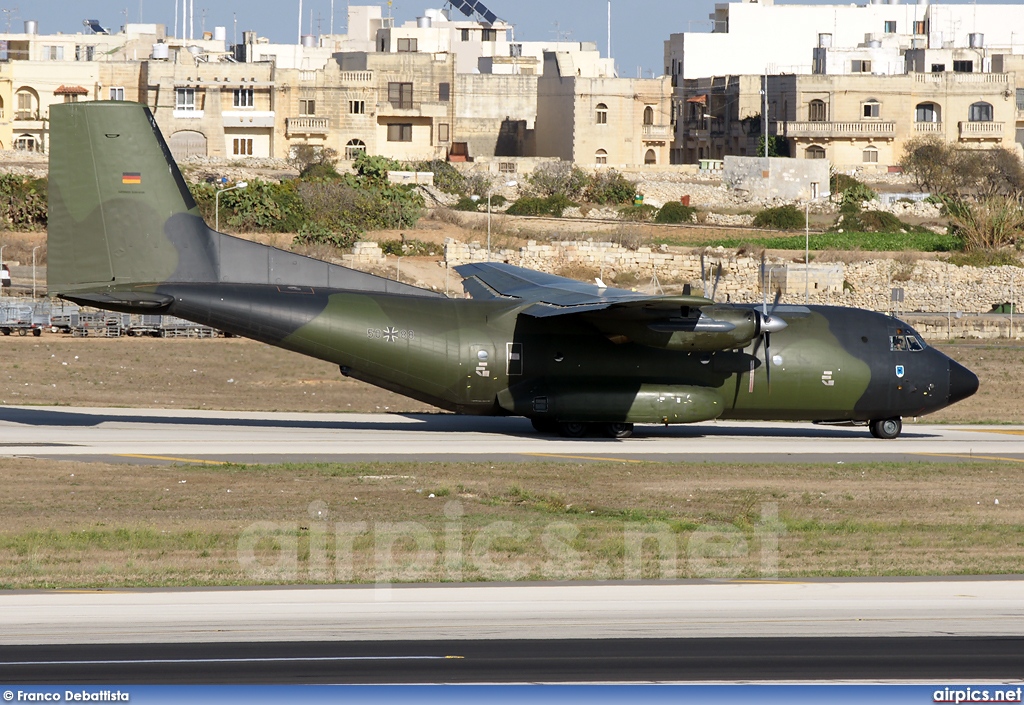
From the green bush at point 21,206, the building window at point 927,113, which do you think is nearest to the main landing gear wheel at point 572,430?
the green bush at point 21,206

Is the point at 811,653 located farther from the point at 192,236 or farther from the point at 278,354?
the point at 278,354

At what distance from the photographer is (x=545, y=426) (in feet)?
108

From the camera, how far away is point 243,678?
44.0 feet

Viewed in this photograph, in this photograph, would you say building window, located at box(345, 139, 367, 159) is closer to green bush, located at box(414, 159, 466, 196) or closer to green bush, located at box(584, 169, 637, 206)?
green bush, located at box(414, 159, 466, 196)

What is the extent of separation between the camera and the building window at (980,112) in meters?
130

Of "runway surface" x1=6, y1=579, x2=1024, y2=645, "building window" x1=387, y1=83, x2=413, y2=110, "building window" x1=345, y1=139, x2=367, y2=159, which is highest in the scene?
"building window" x1=387, y1=83, x2=413, y2=110

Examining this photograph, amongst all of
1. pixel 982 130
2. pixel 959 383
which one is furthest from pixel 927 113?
pixel 959 383

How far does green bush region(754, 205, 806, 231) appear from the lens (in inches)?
3703

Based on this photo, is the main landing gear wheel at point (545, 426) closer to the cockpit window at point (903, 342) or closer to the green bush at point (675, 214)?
the cockpit window at point (903, 342)

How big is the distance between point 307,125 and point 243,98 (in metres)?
6.79

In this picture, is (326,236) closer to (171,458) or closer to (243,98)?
(171,458)

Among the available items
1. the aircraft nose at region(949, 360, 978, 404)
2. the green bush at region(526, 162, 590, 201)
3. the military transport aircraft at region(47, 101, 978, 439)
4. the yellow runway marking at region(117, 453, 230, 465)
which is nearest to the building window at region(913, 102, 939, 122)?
the green bush at region(526, 162, 590, 201)

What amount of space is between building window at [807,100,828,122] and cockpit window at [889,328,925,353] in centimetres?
9791

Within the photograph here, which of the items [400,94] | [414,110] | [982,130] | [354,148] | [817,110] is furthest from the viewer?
[400,94]
